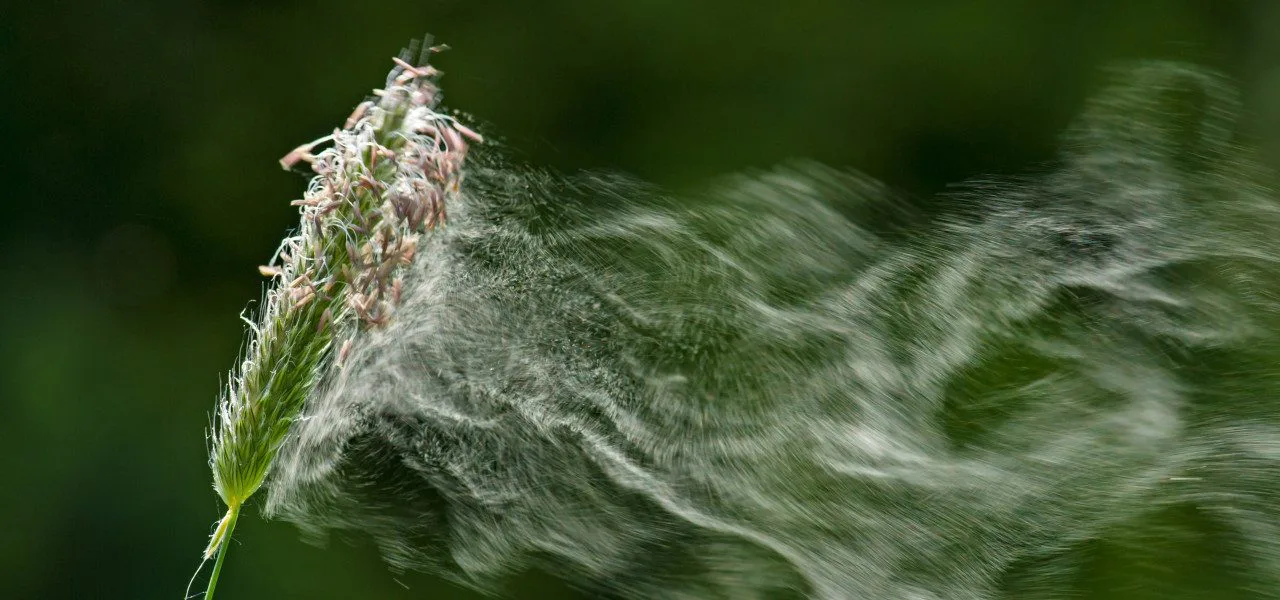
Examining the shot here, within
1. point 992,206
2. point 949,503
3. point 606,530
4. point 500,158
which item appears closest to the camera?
point 949,503

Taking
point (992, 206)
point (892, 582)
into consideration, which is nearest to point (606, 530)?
point (892, 582)

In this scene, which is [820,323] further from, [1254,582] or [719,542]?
[1254,582]

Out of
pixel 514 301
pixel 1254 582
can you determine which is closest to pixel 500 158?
pixel 514 301

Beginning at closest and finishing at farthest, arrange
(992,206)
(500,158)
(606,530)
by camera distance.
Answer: (992,206) → (606,530) → (500,158)

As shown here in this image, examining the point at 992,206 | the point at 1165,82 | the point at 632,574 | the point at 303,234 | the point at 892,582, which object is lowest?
the point at 632,574

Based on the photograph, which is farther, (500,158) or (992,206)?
(500,158)

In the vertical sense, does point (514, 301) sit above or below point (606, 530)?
above
